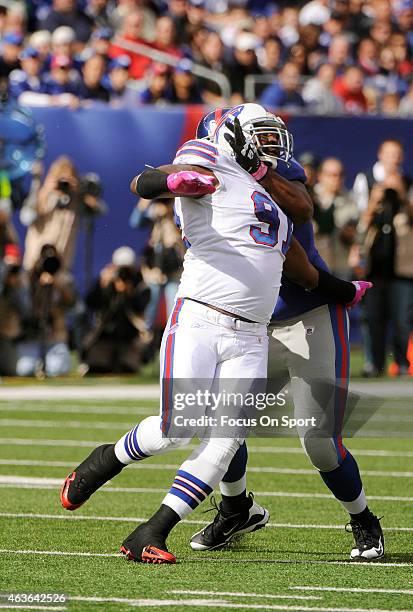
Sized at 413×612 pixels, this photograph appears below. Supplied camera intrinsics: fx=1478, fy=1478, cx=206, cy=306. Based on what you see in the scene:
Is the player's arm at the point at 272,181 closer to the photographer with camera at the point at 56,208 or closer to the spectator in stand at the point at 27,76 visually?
the photographer with camera at the point at 56,208

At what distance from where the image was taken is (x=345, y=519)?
7277 millimetres

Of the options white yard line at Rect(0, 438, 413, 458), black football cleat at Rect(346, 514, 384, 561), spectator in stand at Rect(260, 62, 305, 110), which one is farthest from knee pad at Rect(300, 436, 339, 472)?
spectator in stand at Rect(260, 62, 305, 110)

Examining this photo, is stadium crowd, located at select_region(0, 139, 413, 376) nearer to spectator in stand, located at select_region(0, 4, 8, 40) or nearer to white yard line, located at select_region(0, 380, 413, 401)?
white yard line, located at select_region(0, 380, 413, 401)

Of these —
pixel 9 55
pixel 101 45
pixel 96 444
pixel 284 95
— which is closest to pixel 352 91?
pixel 284 95

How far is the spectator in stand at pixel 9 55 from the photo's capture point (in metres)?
14.4

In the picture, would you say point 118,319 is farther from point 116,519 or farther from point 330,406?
point 330,406

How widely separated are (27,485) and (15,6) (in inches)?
363

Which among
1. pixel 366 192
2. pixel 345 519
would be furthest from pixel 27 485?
pixel 366 192

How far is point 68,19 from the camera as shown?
1628 cm

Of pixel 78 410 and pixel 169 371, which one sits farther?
pixel 78 410

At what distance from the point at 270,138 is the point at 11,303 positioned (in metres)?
7.98

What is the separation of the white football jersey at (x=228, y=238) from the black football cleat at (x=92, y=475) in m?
0.75

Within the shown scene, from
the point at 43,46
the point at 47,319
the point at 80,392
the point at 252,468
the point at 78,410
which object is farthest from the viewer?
the point at 43,46

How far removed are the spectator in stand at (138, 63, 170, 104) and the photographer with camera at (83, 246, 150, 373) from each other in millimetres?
1878
